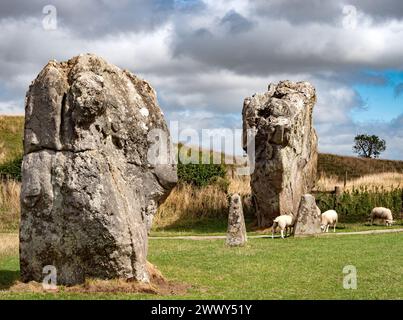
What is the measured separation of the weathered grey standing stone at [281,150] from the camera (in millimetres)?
34500

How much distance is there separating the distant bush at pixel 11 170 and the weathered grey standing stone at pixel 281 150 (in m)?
14.6

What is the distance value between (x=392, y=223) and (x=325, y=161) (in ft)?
110

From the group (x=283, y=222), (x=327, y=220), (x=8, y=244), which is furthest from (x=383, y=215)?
(x=8, y=244)

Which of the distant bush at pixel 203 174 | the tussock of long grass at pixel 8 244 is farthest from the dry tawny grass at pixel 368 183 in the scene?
the tussock of long grass at pixel 8 244

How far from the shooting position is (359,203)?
3884cm

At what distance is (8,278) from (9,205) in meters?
21.5

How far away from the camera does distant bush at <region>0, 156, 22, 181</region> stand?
1683 inches

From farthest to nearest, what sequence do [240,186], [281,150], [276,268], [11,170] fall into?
[11,170]
[240,186]
[281,150]
[276,268]

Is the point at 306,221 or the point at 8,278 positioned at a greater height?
the point at 306,221

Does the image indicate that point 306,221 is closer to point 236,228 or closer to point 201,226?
point 236,228

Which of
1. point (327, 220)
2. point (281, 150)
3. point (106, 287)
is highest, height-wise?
point (281, 150)

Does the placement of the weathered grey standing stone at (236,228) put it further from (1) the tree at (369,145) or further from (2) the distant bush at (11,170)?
(1) the tree at (369,145)

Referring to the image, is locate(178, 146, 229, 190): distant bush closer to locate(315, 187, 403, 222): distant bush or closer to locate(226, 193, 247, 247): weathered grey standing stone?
locate(315, 187, 403, 222): distant bush
